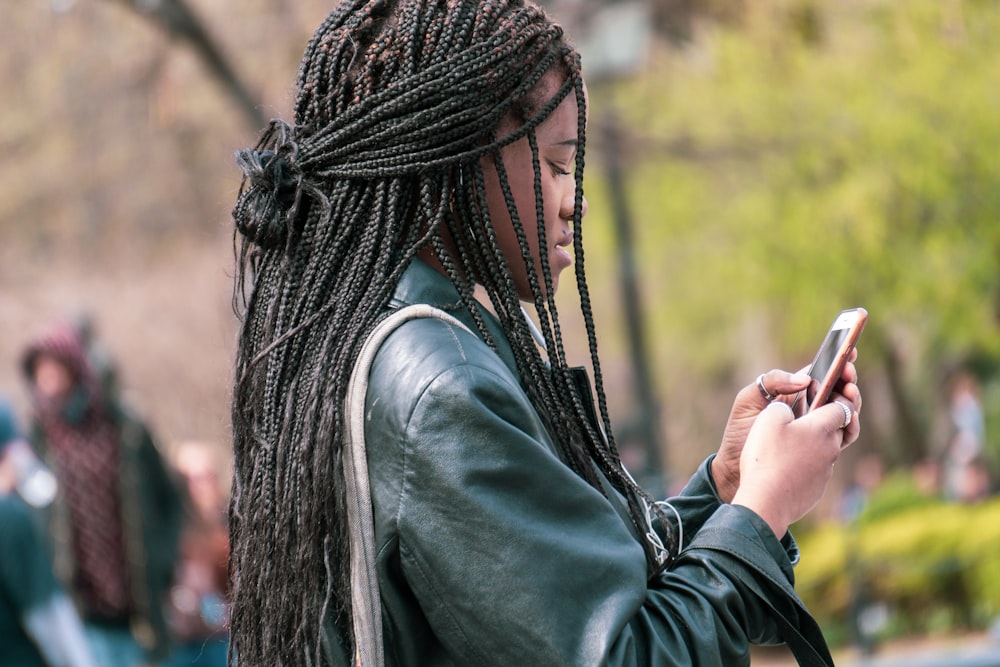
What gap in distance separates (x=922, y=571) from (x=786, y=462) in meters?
9.00

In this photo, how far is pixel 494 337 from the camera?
6.34ft

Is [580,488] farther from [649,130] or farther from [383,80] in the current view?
[649,130]

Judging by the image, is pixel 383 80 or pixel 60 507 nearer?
pixel 383 80

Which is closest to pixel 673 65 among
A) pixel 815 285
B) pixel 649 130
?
pixel 649 130

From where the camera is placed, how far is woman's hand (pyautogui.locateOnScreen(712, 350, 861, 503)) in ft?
6.74

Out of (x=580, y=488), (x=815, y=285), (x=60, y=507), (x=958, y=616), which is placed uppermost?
(x=580, y=488)

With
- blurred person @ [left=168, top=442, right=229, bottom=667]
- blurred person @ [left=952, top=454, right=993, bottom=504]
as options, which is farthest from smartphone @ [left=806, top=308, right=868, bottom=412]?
blurred person @ [left=952, top=454, right=993, bottom=504]

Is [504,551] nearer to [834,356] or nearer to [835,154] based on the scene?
[834,356]

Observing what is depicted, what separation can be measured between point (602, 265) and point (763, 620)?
11633mm

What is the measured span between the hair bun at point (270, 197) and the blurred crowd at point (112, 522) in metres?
4.46

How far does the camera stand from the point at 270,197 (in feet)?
6.43

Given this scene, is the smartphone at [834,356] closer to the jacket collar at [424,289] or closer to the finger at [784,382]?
the finger at [784,382]

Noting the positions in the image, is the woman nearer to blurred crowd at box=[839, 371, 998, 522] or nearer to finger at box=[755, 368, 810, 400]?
finger at box=[755, 368, 810, 400]

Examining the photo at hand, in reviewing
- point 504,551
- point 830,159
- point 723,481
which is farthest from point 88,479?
point 830,159
